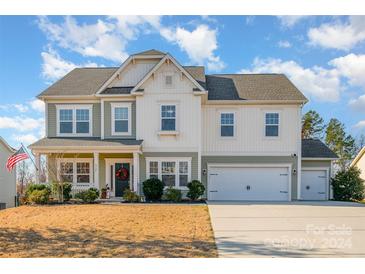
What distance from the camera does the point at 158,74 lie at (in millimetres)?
15688

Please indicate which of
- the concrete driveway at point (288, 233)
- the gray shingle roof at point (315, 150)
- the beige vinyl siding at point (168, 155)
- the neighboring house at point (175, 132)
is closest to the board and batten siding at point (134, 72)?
the neighboring house at point (175, 132)

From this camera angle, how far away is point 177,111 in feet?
51.3

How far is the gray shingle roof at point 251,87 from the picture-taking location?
54.2ft

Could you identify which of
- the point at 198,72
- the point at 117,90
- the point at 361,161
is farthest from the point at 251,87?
the point at 361,161

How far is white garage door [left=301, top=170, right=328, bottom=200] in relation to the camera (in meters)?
17.2

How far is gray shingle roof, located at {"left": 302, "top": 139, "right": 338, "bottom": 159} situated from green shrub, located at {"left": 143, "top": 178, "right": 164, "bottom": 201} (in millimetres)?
8680

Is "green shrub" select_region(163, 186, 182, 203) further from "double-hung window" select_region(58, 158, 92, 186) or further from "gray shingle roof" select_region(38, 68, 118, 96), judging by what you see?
"gray shingle roof" select_region(38, 68, 118, 96)

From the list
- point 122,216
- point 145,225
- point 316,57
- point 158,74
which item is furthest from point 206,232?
point 158,74

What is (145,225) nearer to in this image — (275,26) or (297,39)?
(275,26)

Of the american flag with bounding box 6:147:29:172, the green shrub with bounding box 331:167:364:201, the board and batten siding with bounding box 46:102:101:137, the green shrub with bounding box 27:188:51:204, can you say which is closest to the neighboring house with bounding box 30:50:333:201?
the board and batten siding with bounding box 46:102:101:137

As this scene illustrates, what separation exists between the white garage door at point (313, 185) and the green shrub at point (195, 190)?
253 inches

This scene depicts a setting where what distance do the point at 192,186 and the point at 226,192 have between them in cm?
254

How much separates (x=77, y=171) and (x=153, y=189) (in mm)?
4898

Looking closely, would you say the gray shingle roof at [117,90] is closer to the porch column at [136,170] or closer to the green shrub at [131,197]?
the porch column at [136,170]
